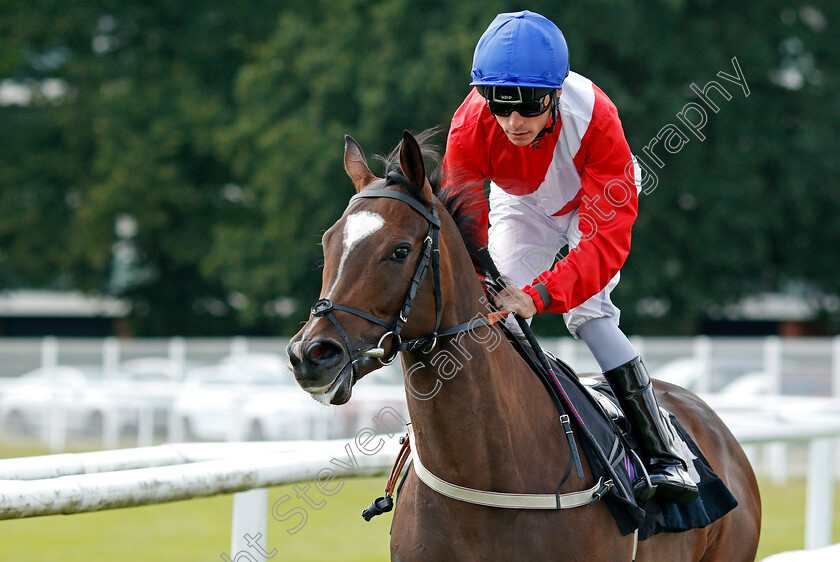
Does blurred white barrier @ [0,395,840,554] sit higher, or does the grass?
blurred white barrier @ [0,395,840,554]

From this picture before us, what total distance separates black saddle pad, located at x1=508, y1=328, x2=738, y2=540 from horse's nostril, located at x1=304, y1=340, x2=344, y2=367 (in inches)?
33.5

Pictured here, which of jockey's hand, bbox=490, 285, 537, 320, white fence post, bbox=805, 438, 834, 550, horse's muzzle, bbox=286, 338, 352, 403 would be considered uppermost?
jockey's hand, bbox=490, 285, 537, 320

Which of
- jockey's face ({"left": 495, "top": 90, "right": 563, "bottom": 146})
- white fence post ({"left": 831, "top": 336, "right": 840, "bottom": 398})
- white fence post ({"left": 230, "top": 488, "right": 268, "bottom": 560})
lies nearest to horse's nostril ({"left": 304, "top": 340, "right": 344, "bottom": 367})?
jockey's face ({"left": 495, "top": 90, "right": 563, "bottom": 146})

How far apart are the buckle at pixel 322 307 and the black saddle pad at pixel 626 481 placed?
2.70 ft

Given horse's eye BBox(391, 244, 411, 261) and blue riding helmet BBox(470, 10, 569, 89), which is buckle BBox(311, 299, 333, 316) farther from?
blue riding helmet BBox(470, 10, 569, 89)

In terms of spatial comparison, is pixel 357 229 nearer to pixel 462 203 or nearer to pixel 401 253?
pixel 401 253

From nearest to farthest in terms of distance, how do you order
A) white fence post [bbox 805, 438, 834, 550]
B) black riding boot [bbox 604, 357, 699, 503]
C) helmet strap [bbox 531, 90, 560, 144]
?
helmet strap [bbox 531, 90, 560, 144] → black riding boot [bbox 604, 357, 699, 503] → white fence post [bbox 805, 438, 834, 550]

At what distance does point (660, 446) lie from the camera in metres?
3.56

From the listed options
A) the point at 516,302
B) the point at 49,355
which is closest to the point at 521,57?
the point at 516,302

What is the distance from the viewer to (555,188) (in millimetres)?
3590

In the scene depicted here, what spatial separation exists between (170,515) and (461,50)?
11.5m

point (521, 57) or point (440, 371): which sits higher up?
point (521, 57)

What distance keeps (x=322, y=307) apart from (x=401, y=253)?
0.29 metres

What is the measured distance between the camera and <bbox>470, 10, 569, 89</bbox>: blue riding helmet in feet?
10.4
